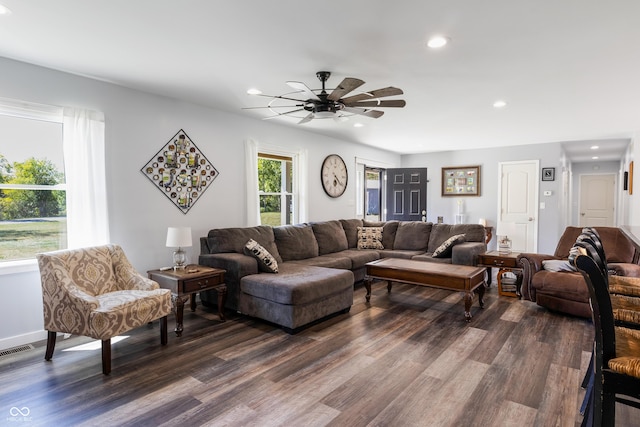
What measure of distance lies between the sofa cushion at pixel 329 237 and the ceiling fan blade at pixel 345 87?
8.61 ft

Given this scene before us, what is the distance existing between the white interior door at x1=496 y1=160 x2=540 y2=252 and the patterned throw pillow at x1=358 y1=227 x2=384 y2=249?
128 inches

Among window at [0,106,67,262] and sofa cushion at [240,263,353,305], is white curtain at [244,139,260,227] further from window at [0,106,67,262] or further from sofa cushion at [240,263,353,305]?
window at [0,106,67,262]

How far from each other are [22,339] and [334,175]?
191 inches

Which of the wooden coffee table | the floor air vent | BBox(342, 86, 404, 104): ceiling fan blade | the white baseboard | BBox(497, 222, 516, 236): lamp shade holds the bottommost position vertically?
the floor air vent

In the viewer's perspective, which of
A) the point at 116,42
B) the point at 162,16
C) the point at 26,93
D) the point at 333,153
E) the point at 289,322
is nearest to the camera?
the point at 162,16

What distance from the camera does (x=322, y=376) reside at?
2486mm

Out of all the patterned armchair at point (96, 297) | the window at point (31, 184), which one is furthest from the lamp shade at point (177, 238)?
the window at point (31, 184)

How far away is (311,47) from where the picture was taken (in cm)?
266

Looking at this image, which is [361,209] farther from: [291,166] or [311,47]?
[311,47]

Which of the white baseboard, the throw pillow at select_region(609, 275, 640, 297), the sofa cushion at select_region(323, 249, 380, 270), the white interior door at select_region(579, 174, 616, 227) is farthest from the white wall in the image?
the white interior door at select_region(579, 174, 616, 227)

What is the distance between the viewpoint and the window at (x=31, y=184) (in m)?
3.04

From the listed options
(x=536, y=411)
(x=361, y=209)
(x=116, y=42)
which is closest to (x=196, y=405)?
(x=536, y=411)

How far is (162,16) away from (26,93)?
68.7 inches

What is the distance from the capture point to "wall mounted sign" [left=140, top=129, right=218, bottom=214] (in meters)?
3.92
